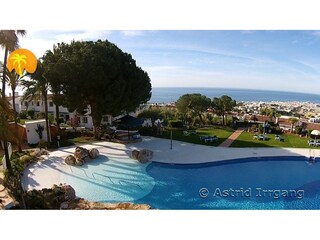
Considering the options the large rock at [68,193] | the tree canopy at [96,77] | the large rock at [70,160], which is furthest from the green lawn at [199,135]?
the large rock at [68,193]

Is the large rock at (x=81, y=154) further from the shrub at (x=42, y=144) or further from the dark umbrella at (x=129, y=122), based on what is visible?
the dark umbrella at (x=129, y=122)

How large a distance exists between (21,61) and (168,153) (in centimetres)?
599

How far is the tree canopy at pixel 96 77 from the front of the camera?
9.70m

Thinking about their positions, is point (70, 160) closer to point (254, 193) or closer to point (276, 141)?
point (254, 193)

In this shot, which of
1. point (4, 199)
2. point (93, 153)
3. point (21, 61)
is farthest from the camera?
point (93, 153)

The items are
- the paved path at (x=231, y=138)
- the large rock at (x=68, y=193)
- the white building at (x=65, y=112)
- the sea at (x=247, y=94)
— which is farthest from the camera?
the paved path at (x=231, y=138)

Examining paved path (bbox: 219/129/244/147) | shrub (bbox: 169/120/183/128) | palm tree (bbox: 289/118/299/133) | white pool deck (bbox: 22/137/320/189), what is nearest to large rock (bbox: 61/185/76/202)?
white pool deck (bbox: 22/137/320/189)

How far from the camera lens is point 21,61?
27.8 feet

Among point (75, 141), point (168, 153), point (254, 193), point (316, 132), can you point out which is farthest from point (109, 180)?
point (316, 132)

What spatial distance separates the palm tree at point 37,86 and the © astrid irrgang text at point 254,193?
6237 millimetres

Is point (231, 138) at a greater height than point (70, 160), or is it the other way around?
point (231, 138)
